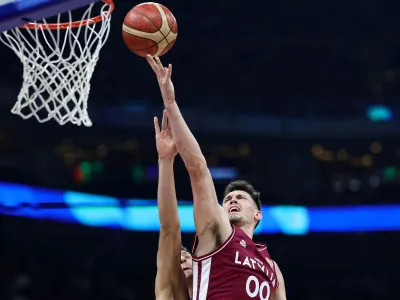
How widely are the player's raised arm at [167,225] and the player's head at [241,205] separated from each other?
1.11ft

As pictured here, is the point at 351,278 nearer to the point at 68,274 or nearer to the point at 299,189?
the point at 299,189

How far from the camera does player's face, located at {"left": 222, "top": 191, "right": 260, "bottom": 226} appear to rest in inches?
158

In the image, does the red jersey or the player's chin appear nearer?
the red jersey

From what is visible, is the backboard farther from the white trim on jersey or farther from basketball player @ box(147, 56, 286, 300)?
the white trim on jersey

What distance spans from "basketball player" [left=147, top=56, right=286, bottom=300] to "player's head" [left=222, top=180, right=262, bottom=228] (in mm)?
288

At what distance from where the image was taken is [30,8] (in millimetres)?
4117

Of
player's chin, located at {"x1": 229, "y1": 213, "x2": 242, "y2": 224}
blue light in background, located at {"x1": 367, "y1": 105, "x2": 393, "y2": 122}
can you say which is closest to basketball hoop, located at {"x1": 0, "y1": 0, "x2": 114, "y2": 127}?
player's chin, located at {"x1": 229, "y1": 213, "x2": 242, "y2": 224}

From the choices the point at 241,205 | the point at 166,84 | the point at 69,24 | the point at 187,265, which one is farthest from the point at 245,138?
the point at 166,84

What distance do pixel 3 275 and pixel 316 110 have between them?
4.79 m

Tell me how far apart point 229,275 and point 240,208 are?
0.52 meters

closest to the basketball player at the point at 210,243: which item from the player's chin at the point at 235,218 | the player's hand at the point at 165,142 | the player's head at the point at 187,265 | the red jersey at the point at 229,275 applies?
the red jersey at the point at 229,275

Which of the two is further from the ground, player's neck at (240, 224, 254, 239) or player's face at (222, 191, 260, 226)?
player's face at (222, 191, 260, 226)

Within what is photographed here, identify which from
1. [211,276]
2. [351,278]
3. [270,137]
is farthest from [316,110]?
[211,276]

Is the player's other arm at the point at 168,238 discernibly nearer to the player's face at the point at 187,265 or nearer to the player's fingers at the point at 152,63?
the player's face at the point at 187,265
